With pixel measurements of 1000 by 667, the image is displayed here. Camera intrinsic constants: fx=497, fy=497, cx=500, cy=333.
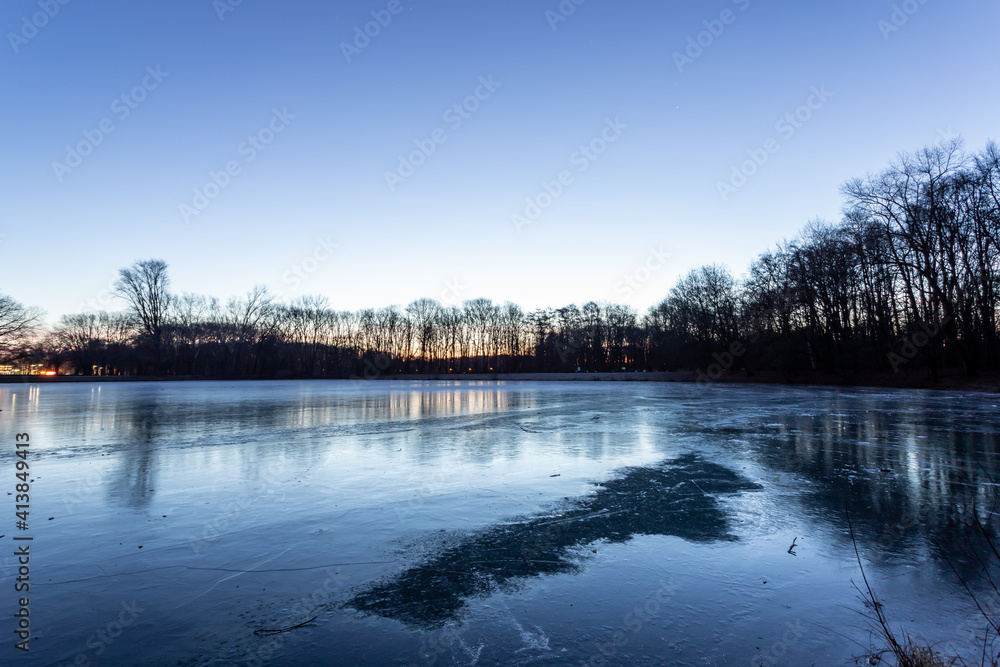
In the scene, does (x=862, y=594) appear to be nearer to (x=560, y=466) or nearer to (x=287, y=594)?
(x=287, y=594)

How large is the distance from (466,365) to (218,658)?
9961 cm

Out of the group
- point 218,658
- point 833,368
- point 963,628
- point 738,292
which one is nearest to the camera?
point 218,658

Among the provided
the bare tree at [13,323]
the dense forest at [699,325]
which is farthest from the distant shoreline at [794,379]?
the bare tree at [13,323]

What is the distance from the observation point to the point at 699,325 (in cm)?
5869

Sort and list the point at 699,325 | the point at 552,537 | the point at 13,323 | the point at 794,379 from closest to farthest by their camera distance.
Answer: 1. the point at 552,537
2. the point at 13,323
3. the point at 794,379
4. the point at 699,325

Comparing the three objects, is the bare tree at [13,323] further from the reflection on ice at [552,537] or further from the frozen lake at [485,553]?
the reflection on ice at [552,537]

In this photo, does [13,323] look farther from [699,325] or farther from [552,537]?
[699,325]

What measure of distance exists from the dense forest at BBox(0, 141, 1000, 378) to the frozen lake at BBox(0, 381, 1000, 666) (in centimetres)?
3110

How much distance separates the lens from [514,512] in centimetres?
513

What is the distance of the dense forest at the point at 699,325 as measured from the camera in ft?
103

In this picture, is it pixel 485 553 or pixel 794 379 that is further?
pixel 794 379

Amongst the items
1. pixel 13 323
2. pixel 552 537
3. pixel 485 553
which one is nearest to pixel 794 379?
pixel 552 537

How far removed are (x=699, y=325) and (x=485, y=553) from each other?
5969cm

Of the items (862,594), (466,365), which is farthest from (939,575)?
(466,365)
